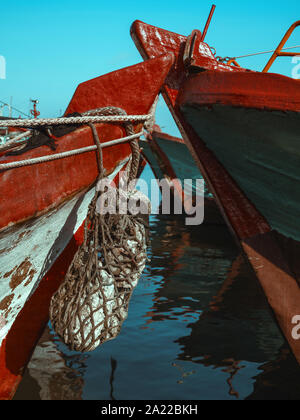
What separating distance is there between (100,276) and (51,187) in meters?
0.58

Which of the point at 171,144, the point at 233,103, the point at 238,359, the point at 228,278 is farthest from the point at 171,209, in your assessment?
the point at 233,103

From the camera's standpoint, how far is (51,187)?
6.84 feet

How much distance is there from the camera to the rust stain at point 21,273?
2.39 m

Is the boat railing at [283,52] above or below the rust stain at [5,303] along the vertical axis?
above

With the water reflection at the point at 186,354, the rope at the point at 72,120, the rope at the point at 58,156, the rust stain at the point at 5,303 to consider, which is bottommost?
the water reflection at the point at 186,354

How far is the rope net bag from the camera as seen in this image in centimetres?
226

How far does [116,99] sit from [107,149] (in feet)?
1.01

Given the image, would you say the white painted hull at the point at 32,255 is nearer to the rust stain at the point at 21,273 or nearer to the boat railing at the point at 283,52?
the rust stain at the point at 21,273

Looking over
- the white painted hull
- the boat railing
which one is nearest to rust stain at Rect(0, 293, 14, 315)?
the white painted hull

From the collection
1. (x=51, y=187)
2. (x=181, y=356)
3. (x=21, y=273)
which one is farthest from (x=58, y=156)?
(x=181, y=356)

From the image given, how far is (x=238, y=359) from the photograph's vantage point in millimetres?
3658

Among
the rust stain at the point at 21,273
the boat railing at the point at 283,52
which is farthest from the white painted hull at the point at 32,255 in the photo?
the boat railing at the point at 283,52

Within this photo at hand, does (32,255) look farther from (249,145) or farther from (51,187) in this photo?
(249,145)

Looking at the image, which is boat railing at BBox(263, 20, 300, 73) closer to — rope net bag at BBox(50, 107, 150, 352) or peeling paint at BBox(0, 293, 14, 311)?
rope net bag at BBox(50, 107, 150, 352)
